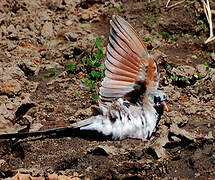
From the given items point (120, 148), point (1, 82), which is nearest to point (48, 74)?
→ point (1, 82)

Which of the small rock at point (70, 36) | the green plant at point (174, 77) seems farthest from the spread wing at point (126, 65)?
the small rock at point (70, 36)

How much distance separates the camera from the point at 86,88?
431cm

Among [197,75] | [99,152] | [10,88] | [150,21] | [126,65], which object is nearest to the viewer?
[99,152]

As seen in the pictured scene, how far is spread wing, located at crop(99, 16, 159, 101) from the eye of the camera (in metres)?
3.73

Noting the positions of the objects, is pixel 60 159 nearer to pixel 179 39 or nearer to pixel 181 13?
pixel 179 39

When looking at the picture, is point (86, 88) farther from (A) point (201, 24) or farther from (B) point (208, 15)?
(B) point (208, 15)

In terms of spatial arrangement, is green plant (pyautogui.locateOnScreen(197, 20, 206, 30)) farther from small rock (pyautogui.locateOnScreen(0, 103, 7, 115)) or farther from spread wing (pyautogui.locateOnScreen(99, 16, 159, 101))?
small rock (pyautogui.locateOnScreen(0, 103, 7, 115))

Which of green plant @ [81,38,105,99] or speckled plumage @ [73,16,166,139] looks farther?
green plant @ [81,38,105,99]

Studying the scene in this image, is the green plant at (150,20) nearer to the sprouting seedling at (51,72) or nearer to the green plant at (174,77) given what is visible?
the green plant at (174,77)

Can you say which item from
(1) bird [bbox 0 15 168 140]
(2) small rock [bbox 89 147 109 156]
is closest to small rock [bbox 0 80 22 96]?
(1) bird [bbox 0 15 168 140]

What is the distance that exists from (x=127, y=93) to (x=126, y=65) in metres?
0.26

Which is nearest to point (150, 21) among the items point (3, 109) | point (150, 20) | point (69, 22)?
point (150, 20)

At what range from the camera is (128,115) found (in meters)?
3.72

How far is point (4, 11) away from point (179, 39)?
2219 millimetres
